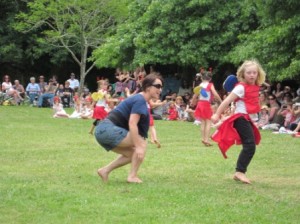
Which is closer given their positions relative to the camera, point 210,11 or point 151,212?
point 151,212

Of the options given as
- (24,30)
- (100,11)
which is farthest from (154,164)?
(24,30)

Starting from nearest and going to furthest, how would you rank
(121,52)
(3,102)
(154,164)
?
(154,164), (121,52), (3,102)

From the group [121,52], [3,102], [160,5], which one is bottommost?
[3,102]

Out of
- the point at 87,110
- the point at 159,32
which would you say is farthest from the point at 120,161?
the point at 159,32

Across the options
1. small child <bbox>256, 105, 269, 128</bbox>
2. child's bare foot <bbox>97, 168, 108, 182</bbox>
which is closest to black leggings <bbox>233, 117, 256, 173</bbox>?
child's bare foot <bbox>97, 168, 108, 182</bbox>

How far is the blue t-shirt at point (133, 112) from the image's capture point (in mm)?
9523

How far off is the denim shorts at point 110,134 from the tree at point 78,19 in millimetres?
29726

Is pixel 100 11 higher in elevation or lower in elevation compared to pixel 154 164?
higher

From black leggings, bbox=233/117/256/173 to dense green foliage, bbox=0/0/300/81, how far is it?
11.6 metres

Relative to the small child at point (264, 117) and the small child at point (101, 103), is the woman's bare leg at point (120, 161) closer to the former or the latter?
the small child at point (101, 103)

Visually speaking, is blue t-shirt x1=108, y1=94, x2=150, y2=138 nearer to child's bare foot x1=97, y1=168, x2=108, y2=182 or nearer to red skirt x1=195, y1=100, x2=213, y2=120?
child's bare foot x1=97, y1=168, x2=108, y2=182

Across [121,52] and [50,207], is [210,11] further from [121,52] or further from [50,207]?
[50,207]

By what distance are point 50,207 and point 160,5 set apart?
23815 mm

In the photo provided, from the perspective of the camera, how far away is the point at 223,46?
3030 cm
